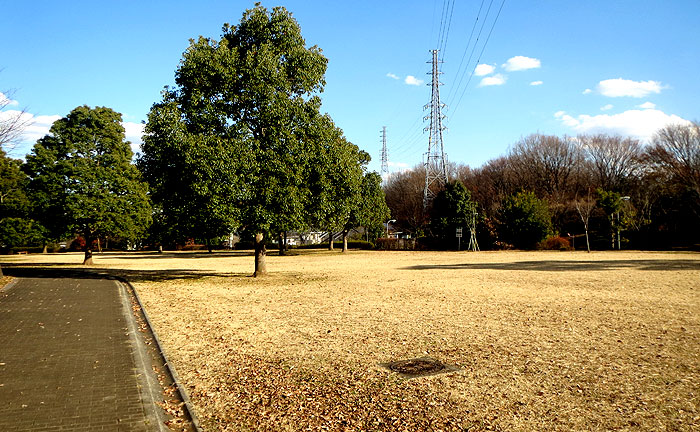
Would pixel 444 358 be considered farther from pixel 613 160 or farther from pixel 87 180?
pixel 613 160

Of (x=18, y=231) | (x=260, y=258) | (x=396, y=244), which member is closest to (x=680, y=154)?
(x=396, y=244)

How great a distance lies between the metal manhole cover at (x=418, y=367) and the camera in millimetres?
6477

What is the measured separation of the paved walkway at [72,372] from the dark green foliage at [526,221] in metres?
46.8

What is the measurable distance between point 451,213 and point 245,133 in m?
41.8

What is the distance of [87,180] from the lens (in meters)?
32.5

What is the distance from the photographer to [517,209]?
51531 millimetres

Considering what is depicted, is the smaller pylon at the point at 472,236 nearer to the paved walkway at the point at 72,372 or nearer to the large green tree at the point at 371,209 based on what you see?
the large green tree at the point at 371,209

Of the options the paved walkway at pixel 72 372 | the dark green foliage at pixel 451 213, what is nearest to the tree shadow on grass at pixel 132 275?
the paved walkway at pixel 72 372

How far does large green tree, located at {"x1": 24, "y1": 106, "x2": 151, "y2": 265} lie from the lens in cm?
3172

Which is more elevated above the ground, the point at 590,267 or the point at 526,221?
the point at 526,221

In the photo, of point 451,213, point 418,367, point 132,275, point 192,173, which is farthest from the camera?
point 451,213

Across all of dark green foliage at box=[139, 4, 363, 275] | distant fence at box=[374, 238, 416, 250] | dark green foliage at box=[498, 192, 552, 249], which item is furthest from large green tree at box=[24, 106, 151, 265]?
dark green foliage at box=[498, 192, 552, 249]

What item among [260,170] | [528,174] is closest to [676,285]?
[260,170]

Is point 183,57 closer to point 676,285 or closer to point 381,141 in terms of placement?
point 676,285
